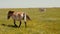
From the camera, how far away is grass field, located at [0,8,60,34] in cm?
190

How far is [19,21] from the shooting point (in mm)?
1999

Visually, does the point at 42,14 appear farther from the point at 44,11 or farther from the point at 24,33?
the point at 24,33

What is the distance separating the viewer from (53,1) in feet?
6.84

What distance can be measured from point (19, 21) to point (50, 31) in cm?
50

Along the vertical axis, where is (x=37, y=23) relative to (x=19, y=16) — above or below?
below

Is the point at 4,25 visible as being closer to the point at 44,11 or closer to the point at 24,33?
the point at 24,33

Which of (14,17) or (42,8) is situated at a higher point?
(42,8)

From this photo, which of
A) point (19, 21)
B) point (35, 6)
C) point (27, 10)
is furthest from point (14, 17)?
point (35, 6)

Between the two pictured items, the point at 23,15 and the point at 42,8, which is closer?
the point at 23,15

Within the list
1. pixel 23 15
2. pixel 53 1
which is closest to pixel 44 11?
pixel 53 1

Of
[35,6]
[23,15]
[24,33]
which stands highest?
[35,6]

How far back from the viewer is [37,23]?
78.9 inches

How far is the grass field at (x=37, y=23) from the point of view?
1898 millimetres

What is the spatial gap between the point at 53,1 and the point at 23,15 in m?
0.54
